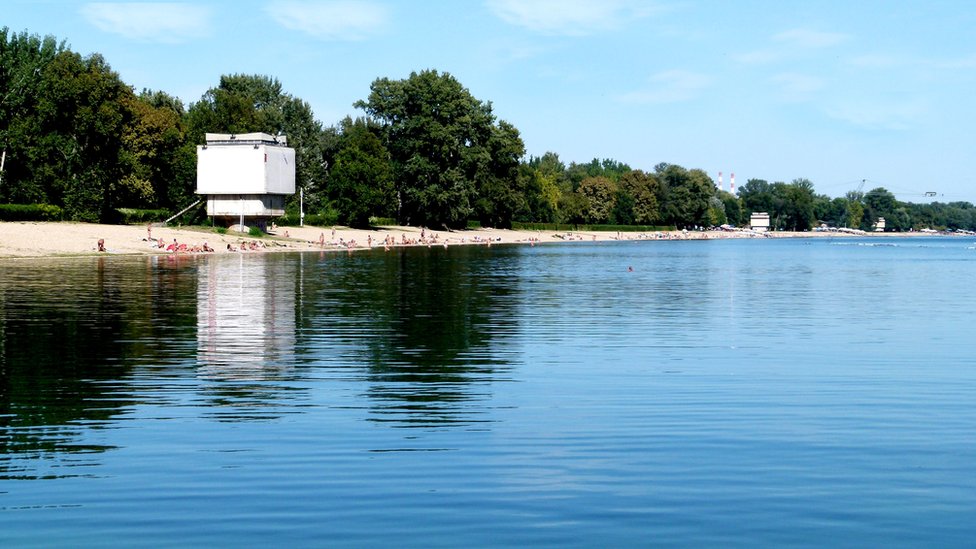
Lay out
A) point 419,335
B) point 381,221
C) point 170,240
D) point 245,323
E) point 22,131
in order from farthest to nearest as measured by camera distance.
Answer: point 381,221 < point 22,131 < point 170,240 < point 245,323 < point 419,335

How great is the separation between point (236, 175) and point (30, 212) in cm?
2451

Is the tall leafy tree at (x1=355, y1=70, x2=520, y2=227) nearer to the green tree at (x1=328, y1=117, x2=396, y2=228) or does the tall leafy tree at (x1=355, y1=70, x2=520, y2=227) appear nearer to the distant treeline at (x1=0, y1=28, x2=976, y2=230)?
the distant treeline at (x1=0, y1=28, x2=976, y2=230)

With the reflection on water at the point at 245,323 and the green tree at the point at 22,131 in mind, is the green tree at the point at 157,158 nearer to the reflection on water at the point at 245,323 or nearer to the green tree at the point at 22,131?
the green tree at the point at 22,131

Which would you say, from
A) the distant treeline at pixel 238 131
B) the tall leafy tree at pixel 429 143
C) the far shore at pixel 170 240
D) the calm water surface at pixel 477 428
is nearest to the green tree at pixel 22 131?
the distant treeline at pixel 238 131

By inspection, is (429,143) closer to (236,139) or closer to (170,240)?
(236,139)

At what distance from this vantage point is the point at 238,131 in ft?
397

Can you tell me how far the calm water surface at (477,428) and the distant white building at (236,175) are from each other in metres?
73.3

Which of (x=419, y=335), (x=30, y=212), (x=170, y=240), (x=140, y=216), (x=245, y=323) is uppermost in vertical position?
(x=140, y=216)

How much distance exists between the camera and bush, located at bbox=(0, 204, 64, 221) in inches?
3442

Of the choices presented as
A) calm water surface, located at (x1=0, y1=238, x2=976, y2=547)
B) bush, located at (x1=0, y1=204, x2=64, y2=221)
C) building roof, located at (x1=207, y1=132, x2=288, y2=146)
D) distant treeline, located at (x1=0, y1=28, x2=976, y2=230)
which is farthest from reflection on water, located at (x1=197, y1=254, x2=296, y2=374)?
building roof, located at (x1=207, y1=132, x2=288, y2=146)

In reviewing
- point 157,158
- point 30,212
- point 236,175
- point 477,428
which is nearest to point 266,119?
point 157,158

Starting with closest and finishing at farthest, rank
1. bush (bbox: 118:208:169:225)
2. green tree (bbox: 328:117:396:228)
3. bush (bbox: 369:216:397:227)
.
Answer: bush (bbox: 118:208:169:225) < green tree (bbox: 328:117:396:228) < bush (bbox: 369:216:397:227)

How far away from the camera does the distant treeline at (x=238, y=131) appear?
99.4m

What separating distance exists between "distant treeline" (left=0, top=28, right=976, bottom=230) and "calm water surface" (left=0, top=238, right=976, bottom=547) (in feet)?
218
